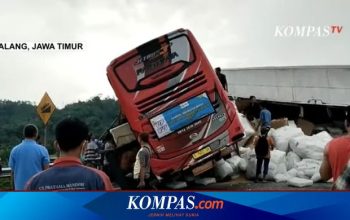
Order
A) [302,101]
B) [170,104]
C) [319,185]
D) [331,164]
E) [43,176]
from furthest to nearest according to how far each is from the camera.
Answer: [170,104], [302,101], [319,185], [331,164], [43,176]

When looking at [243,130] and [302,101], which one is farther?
[243,130]

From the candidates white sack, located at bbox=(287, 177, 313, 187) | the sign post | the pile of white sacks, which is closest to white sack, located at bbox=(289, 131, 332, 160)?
the pile of white sacks

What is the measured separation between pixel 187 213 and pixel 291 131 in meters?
2.84

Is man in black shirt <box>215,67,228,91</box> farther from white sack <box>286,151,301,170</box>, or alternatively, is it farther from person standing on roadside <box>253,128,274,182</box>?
white sack <box>286,151,301,170</box>

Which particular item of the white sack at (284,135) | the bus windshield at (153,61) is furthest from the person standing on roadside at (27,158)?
the white sack at (284,135)

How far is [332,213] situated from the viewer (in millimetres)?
2494

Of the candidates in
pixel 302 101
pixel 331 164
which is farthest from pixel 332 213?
pixel 302 101

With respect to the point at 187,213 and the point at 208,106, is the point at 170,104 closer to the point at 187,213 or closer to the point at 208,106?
the point at 208,106

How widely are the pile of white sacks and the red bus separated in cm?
17

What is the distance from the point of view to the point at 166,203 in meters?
2.57

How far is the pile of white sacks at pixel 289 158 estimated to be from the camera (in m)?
4.88

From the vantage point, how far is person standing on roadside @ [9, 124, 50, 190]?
4.04 meters

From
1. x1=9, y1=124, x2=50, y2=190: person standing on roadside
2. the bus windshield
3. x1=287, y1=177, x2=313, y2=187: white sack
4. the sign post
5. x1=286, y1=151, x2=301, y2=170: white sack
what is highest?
the bus windshield

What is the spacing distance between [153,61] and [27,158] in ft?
4.12
